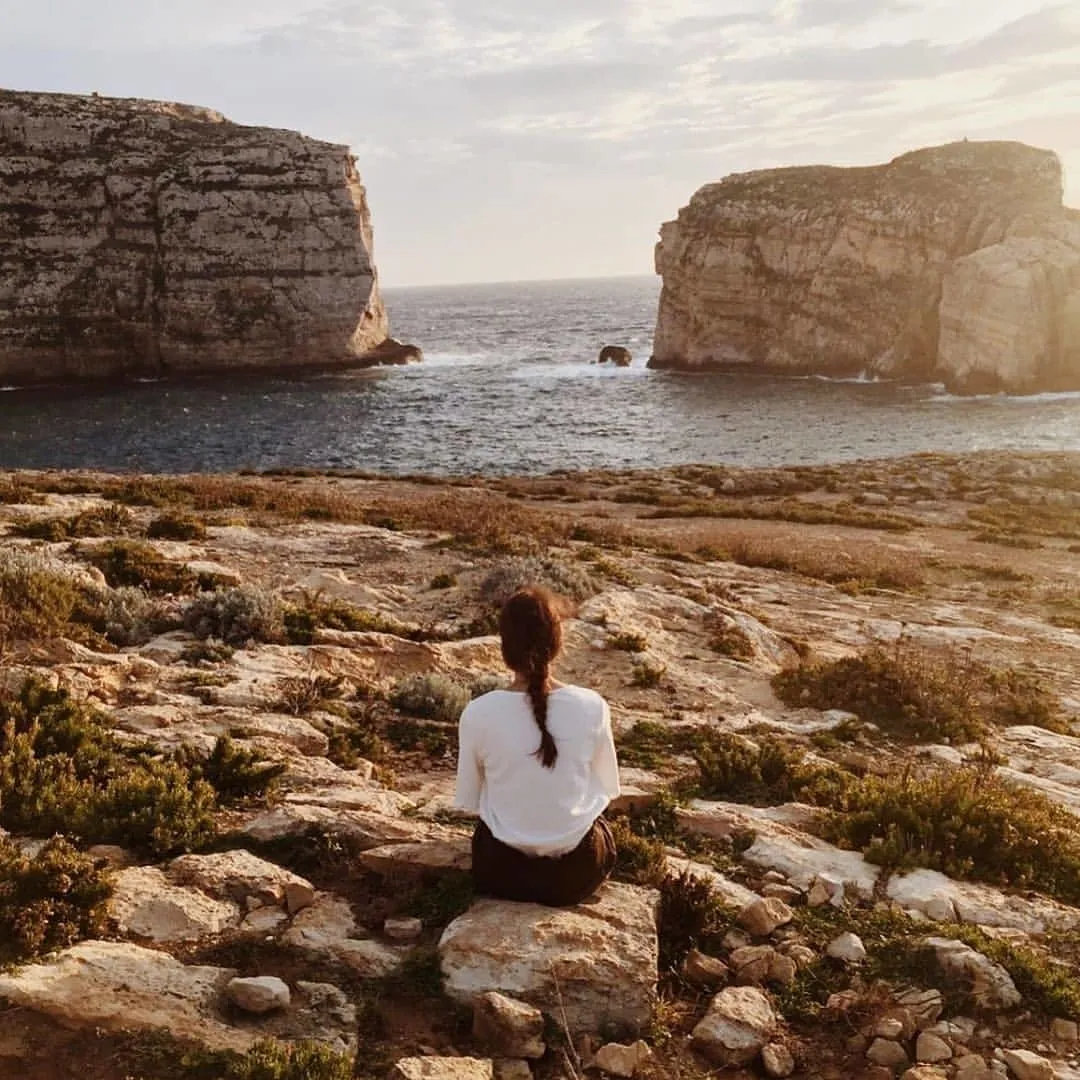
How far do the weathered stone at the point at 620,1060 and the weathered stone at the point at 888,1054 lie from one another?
1.29 metres

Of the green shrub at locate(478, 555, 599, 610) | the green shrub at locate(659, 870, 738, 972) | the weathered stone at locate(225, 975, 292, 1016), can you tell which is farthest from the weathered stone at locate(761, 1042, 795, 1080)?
the green shrub at locate(478, 555, 599, 610)

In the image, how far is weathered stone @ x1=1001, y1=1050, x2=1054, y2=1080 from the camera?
5.14 meters

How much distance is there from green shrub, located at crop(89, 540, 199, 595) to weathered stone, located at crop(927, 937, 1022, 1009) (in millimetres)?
10045

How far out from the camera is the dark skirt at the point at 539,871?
19.5 ft

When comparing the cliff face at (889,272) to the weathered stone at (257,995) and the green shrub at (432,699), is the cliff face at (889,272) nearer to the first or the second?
the green shrub at (432,699)

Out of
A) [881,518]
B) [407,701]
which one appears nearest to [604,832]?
[407,701]

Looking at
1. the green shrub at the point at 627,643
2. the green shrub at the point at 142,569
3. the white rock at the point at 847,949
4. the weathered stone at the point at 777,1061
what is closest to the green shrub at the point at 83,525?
the green shrub at the point at 142,569

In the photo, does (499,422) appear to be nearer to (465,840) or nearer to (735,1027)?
(465,840)

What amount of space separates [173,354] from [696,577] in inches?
3329

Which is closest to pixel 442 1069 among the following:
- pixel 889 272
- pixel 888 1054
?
pixel 888 1054

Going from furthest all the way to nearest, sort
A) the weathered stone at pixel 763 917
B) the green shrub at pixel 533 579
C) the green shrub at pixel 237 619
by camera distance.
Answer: the green shrub at pixel 533 579
the green shrub at pixel 237 619
the weathered stone at pixel 763 917

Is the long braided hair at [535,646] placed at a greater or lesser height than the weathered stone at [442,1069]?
greater

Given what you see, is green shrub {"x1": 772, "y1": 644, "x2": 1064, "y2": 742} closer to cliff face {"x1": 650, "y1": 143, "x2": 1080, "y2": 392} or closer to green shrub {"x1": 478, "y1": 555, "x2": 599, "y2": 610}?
green shrub {"x1": 478, "y1": 555, "x2": 599, "y2": 610}

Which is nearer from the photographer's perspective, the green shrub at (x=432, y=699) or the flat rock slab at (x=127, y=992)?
the flat rock slab at (x=127, y=992)
